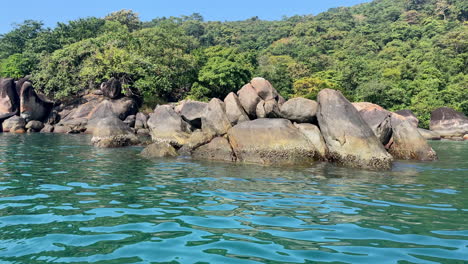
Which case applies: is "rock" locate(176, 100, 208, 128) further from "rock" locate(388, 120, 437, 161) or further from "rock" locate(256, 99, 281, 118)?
"rock" locate(388, 120, 437, 161)

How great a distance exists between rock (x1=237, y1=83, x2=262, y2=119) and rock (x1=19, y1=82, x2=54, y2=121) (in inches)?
1024

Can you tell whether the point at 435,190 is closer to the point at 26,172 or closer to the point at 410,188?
the point at 410,188

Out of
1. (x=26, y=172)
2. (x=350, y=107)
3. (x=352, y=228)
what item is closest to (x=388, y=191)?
(x=352, y=228)

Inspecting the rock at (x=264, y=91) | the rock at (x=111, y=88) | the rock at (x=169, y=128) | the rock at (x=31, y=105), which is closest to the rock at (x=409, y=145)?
the rock at (x=264, y=91)

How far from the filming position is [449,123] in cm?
3597

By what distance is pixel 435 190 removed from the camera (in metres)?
9.12

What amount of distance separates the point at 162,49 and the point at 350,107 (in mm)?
31958

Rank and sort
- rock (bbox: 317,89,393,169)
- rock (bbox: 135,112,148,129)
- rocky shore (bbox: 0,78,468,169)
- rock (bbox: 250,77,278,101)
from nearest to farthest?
rock (bbox: 317,89,393,169)
rocky shore (bbox: 0,78,468,169)
rock (bbox: 250,77,278,101)
rock (bbox: 135,112,148,129)

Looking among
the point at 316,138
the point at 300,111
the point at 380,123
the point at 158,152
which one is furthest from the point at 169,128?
the point at 380,123

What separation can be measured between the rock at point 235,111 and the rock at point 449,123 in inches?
1081

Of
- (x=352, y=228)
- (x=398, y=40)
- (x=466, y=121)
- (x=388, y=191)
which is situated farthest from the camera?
(x=398, y=40)

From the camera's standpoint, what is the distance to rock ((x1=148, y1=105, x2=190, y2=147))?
18203 millimetres

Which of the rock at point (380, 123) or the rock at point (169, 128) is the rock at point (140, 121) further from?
the rock at point (380, 123)

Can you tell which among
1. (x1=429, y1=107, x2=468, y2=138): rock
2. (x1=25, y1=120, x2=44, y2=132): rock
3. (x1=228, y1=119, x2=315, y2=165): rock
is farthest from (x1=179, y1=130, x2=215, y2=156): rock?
(x1=429, y1=107, x2=468, y2=138): rock
